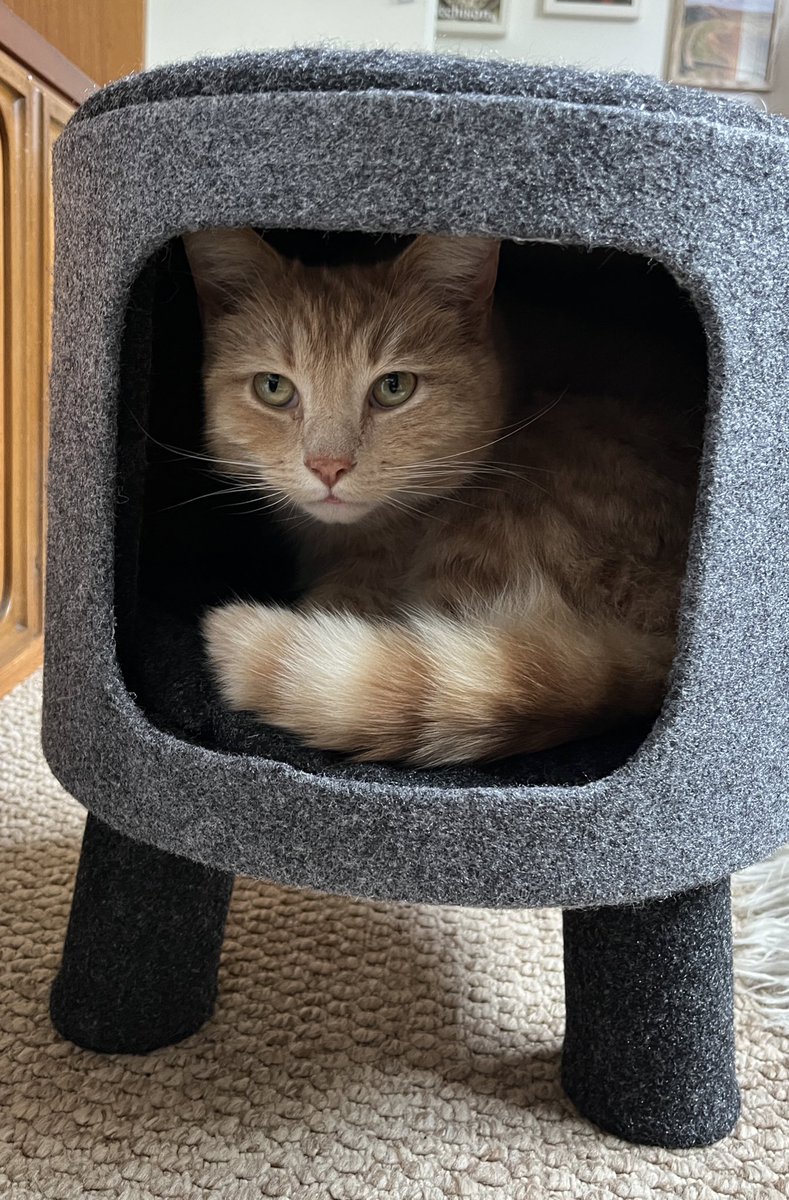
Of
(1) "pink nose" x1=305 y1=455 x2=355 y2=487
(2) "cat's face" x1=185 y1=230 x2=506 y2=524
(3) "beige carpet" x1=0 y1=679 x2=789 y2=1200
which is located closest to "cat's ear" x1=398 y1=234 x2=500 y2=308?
(2) "cat's face" x1=185 y1=230 x2=506 y2=524

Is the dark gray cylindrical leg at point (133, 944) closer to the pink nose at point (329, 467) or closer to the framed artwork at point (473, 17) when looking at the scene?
the pink nose at point (329, 467)

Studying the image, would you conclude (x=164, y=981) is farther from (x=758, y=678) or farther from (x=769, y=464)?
(x=769, y=464)

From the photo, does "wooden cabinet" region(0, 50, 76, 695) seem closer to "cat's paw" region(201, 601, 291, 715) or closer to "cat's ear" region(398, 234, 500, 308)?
"cat's ear" region(398, 234, 500, 308)

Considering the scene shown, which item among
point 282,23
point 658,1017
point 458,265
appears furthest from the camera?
point 282,23

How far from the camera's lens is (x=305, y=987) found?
3.68 feet

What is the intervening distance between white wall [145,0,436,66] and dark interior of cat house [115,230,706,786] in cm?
159

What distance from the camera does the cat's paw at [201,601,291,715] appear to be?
0.81 m

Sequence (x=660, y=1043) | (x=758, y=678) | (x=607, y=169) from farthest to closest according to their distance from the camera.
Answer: (x=660, y=1043), (x=758, y=678), (x=607, y=169)

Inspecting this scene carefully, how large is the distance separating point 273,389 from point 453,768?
51 cm

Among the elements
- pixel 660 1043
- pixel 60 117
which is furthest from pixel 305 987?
pixel 60 117

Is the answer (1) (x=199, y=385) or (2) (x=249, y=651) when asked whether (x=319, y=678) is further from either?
(1) (x=199, y=385)

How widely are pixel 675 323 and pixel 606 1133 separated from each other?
36.9 inches

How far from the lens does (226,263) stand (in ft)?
3.51

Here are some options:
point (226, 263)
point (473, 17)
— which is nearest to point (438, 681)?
point (226, 263)
